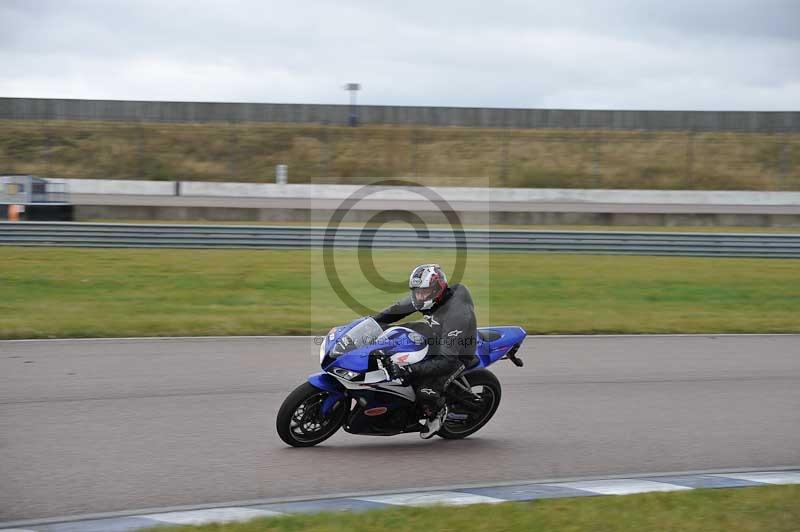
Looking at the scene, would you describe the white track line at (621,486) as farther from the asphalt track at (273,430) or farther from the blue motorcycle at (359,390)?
the blue motorcycle at (359,390)

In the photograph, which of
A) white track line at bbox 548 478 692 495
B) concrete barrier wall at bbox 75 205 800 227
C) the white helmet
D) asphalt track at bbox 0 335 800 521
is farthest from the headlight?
concrete barrier wall at bbox 75 205 800 227

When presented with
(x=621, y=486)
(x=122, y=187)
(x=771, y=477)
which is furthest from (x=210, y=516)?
(x=122, y=187)

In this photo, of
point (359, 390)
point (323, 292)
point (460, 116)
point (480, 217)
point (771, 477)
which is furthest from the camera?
point (460, 116)

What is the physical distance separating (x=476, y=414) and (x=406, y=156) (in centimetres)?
3763

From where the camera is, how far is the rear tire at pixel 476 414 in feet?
24.8

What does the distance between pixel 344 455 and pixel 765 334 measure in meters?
8.92

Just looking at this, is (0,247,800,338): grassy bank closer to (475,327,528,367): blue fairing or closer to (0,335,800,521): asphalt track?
(0,335,800,521): asphalt track

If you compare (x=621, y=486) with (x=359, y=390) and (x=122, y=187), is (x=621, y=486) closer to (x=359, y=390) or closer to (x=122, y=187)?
(x=359, y=390)

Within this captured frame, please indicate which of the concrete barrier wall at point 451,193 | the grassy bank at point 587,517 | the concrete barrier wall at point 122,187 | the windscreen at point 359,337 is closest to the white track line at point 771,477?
the grassy bank at point 587,517

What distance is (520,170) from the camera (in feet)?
142

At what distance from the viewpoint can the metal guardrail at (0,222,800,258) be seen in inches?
809

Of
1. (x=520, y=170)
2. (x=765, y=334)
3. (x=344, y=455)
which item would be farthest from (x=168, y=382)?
(x=520, y=170)

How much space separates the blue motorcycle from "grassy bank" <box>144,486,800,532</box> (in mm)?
1636

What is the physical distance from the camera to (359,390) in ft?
23.0
